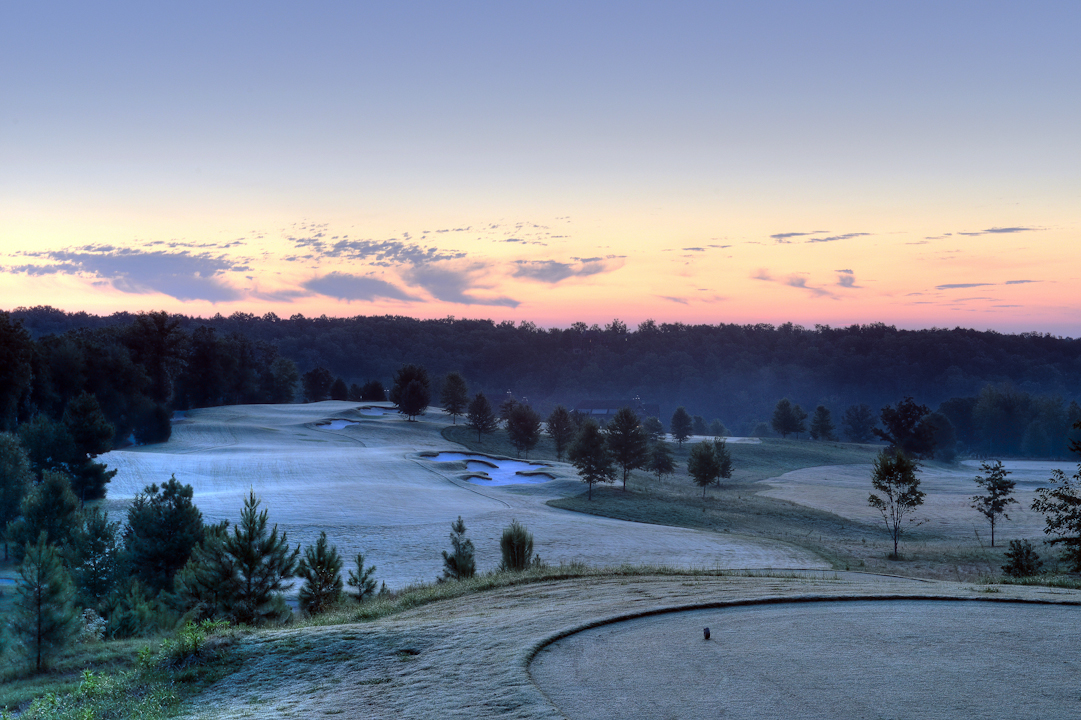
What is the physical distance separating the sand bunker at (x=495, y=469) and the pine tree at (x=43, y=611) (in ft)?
125

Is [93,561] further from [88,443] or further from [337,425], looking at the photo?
[337,425]

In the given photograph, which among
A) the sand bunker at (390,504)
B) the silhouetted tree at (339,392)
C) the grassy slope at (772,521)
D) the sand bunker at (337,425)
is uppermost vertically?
the silhouetted tree at (339,392)

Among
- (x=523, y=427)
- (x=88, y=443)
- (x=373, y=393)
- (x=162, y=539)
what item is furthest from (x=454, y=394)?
(x=162, y=539)

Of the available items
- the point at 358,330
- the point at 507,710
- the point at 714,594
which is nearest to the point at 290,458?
the point at 714,594

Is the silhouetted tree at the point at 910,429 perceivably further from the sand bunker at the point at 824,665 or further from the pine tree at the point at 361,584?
the sand bunker at the point at 824,665

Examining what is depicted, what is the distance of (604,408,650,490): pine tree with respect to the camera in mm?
51619

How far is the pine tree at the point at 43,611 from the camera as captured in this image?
1243 cm

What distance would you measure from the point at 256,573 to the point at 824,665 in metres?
11.9

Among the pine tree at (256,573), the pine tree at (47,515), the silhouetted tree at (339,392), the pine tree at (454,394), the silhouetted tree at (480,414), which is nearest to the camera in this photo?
the pine tree at (256,573)

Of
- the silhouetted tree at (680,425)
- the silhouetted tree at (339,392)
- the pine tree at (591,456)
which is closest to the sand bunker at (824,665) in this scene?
the pine tree at (591,456)

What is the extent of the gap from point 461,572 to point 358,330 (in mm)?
170715

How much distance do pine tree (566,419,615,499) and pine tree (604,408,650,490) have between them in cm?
230

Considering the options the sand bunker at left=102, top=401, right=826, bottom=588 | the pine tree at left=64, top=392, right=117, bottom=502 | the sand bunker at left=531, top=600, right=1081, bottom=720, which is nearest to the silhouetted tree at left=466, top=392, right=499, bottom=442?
the sand bunker at left=102, top=401, right=826, bottom=588

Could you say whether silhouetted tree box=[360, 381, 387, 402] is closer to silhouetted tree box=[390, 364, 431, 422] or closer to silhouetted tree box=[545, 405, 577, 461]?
silhouetted tree box=[390, 364, 431, 422]
